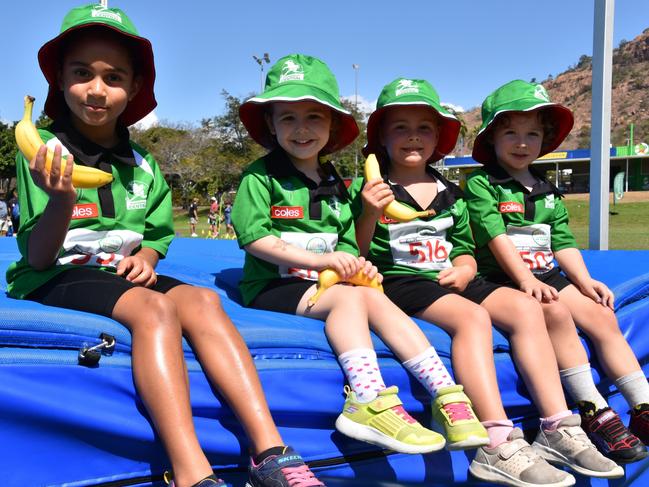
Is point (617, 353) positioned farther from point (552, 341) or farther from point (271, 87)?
point (271, 87)

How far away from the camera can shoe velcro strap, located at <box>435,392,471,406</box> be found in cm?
182

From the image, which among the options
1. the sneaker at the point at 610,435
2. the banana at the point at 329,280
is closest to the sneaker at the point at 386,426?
the banana at the point at 329,280

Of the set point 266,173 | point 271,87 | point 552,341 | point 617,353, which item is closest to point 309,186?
point 266,173

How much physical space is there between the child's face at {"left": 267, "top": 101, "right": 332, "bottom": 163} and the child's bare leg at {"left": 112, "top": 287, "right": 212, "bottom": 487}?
99 centimetres

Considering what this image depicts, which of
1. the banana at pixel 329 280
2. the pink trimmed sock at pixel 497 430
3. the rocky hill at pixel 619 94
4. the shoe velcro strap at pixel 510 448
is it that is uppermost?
the rocky hill at pixel 619 94

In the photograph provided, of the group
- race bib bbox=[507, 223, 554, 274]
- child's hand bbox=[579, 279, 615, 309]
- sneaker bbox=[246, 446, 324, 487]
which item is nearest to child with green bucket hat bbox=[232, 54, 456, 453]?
sneaker bbox=[246, 446, 324, 487]

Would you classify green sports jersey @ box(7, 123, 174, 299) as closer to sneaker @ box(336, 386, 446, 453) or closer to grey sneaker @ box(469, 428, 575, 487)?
sneaker @ box(336, 386, 446, 453)

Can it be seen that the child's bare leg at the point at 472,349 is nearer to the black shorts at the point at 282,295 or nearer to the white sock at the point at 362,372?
the white sock at the point at 362,372

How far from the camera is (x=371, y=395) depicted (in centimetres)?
178

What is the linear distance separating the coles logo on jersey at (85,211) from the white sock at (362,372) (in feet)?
3.26

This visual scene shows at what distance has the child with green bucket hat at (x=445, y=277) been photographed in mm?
1889

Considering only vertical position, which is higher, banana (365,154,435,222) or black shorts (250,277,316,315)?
banana (365,154,435,222)

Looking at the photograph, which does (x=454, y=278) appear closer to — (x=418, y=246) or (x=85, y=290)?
(x=418, y=246)

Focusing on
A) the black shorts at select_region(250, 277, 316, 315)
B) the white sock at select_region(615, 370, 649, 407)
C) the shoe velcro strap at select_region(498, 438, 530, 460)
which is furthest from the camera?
the white sock at select_region(615, 370, 649, 407)
